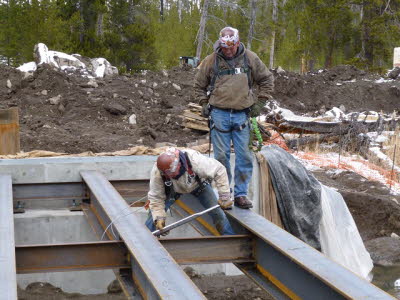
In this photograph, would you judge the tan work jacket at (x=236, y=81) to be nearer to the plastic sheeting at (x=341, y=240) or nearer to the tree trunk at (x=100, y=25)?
the plastic sheeting at (x=341, y=240)

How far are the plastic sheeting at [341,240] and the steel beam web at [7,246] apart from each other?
444 centimetres

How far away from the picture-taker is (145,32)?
1088 inches

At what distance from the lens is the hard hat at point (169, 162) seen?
21.1 feet

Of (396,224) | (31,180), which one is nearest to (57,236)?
(31,180)

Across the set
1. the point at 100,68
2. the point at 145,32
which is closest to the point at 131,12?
the point at 145,32

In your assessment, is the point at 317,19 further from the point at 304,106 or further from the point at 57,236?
the point at 57,236

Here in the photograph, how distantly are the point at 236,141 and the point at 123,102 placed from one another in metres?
11.8

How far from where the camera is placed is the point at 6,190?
772 centimetres

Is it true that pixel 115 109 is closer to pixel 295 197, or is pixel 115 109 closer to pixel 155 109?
pixel 155 109

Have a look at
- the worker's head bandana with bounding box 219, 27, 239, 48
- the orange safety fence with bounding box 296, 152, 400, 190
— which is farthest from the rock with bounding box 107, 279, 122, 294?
the orange safety fence with bounding box 296, 152, 400, 190

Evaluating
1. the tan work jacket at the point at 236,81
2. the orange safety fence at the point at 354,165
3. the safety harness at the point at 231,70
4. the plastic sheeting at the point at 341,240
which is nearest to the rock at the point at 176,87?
the orange safety fence at the point at 354,165

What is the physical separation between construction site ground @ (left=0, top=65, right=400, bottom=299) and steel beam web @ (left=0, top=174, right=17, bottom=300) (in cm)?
142

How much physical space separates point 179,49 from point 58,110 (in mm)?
18262

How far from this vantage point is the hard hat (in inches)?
253
